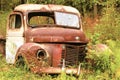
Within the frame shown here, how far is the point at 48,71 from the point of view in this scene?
8.82 metres

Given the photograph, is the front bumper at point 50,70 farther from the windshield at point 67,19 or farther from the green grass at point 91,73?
the windshield at point 67,19

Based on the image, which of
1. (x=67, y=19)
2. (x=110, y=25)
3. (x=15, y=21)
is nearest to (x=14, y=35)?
(x=15, y=21)

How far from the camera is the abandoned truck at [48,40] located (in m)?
8.97

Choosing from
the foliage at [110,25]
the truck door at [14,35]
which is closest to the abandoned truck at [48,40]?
the truck door at [14,35]

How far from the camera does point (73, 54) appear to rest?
965 cm

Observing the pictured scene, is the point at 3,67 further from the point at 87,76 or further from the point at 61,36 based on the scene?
the point at 87,76

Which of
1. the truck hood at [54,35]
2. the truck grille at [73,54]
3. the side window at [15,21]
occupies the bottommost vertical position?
the truck grille at [73,54]

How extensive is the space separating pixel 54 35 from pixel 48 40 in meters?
0.19

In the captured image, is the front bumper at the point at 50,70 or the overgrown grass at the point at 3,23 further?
the overgrown grass at the point at 3,23

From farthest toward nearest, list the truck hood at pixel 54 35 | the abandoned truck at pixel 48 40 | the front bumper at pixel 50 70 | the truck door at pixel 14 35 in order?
the truck door at pixel 14 35 < the truck hood at pixel 54 35 < the abandoned truck at pixel 48 40 < the front bumper at pixel 50 70

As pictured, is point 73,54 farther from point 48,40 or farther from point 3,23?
point 3,23

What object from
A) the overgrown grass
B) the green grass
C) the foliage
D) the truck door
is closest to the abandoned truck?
the truck door

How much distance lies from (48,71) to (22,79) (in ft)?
1.80

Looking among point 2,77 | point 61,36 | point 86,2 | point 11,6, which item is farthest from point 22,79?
point 11,6
